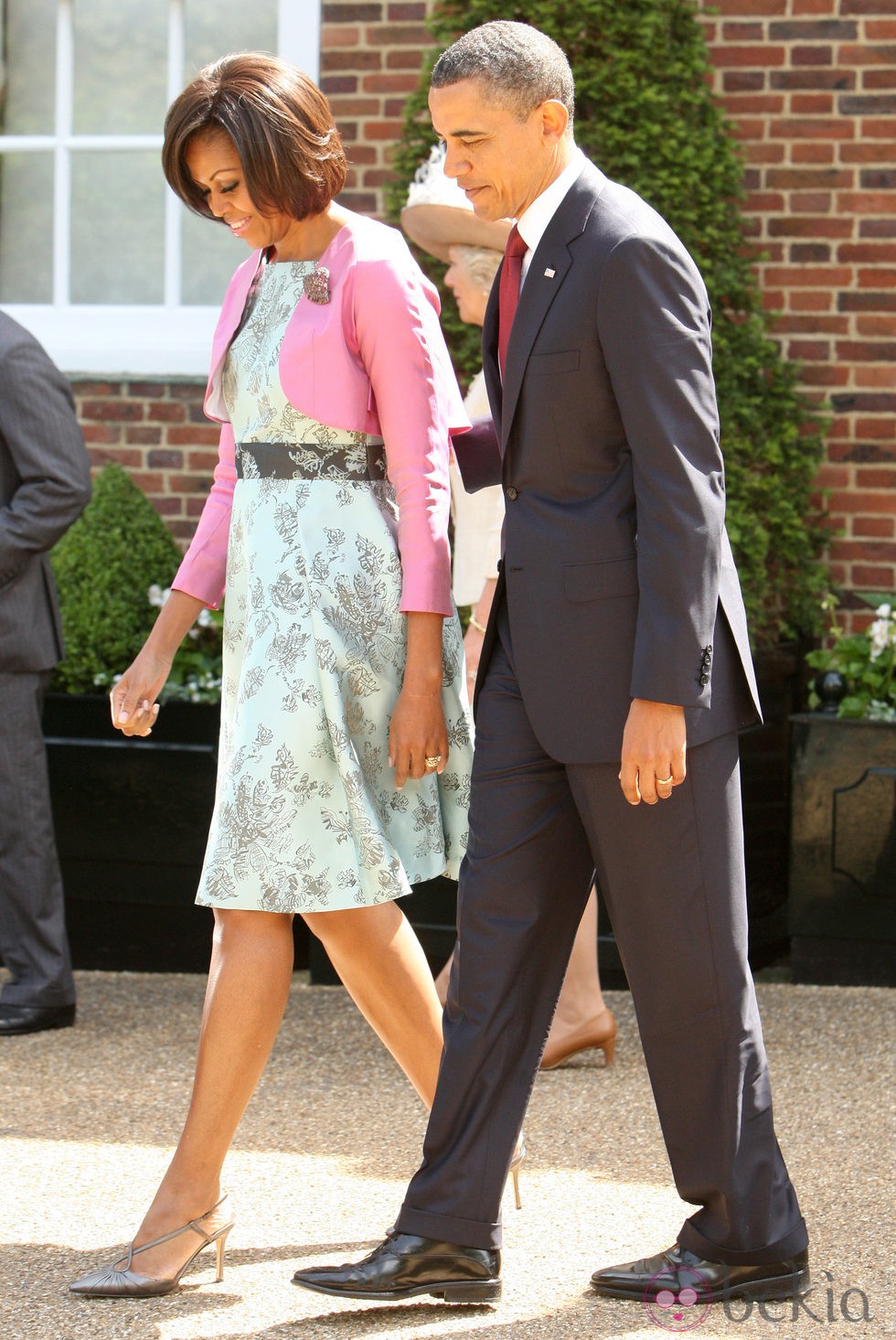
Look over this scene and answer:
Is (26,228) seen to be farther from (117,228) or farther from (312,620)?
(312,620)

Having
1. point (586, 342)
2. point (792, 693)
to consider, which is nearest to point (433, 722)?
point (586, 342)

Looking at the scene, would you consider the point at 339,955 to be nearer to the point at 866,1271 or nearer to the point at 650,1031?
the point at 650,1031

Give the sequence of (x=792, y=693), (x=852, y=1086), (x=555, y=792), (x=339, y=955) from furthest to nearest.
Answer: (x=792, y=693) → (x=852, y=1086) → (x=339, y=955) → (x=555, y=792)

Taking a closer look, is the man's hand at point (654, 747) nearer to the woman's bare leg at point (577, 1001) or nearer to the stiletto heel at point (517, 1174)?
the stiletto heel at point (517, 1174)

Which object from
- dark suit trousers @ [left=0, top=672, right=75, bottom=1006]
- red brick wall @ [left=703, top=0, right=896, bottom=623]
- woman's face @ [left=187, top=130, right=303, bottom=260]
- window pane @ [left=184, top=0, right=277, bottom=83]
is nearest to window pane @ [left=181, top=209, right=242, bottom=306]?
window pane @ [left=184, top=0, right=277, bottom=83]

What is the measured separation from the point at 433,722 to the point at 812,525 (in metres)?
3.19

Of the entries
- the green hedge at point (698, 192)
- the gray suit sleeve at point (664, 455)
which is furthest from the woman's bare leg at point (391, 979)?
the green hedge at point (698, 192)

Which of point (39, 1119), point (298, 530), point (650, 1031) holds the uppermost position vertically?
point (298, 530)

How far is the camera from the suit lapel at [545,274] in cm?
263

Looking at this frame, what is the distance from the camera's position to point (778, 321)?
5.86 meters

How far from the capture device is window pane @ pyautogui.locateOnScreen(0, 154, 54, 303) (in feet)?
21.9

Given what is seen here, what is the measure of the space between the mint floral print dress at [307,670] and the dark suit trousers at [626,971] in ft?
0.70

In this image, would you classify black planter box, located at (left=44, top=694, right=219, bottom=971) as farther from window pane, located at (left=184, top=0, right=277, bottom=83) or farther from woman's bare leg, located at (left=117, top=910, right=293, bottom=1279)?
window pane, located at (left=184, top=0, right=277, bottom=83)

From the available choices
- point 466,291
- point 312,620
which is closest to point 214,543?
point 312,620
